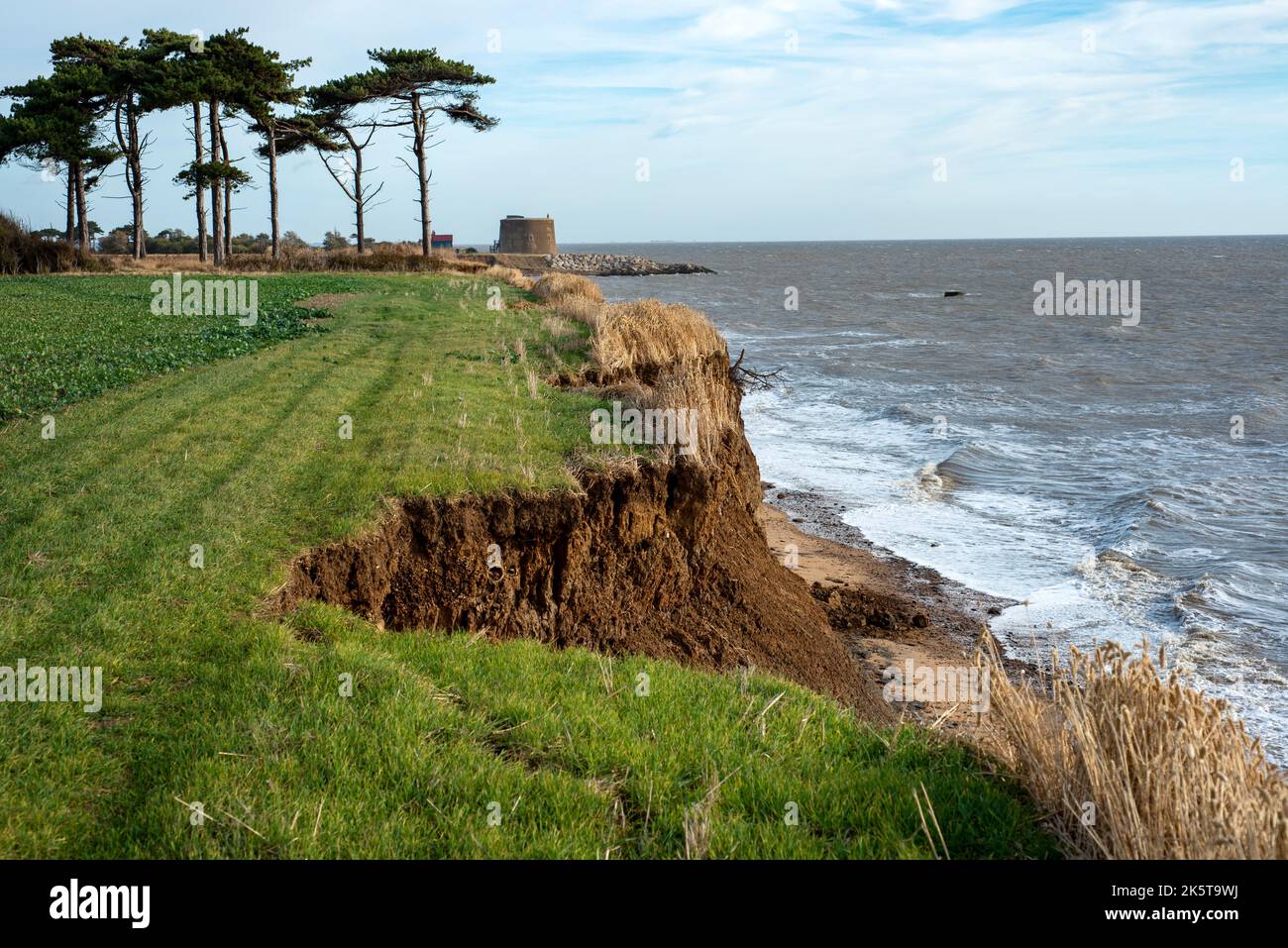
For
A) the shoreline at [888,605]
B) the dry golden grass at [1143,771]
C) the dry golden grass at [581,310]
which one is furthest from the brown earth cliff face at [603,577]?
the dry golden grass at [581,310]

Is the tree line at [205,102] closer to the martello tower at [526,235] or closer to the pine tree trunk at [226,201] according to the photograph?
the pine tree trunk at [226,201]

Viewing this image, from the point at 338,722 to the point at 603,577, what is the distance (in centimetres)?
473

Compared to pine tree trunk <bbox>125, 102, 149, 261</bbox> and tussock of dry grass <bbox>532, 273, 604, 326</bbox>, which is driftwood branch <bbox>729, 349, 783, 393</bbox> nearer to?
tussock of dry grass <bbox>532, 273, 604, 326</bbox>

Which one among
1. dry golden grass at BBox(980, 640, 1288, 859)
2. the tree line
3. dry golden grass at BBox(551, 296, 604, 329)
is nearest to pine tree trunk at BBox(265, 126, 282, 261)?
the tree line

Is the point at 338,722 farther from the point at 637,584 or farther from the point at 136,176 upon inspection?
the point at 136,176

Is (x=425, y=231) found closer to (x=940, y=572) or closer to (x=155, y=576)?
(x=940, y=572)

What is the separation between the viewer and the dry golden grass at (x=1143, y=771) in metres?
4.06

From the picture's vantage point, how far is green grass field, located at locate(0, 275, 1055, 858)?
176 inches

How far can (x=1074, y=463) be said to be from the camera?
22266 millimetres

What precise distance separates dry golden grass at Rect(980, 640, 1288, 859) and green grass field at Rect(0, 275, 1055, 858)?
0.29 m

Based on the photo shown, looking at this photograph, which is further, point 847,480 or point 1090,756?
point 847,480
